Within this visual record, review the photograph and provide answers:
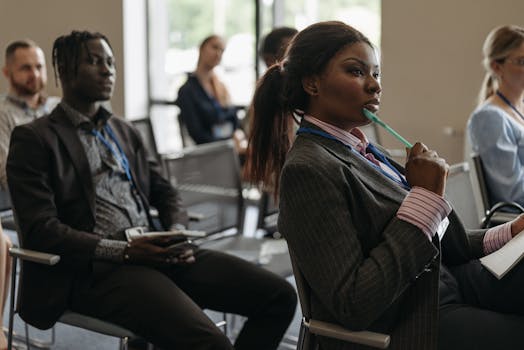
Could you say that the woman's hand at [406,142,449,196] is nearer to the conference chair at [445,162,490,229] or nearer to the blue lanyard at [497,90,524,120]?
the conference chair at [445,162,490,229]

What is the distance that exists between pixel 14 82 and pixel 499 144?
8.50 feet

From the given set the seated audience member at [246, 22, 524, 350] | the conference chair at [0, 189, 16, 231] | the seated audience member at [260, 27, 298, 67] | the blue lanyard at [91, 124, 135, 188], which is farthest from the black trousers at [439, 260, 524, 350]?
the conference chair at [0, 189, 16, 231]

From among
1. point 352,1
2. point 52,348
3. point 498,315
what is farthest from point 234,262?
point 352,1

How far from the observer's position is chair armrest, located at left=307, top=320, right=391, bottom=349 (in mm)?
1411

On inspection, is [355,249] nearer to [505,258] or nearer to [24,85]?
[505,258]

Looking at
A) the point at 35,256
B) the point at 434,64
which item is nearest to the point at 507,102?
the point at 35,256

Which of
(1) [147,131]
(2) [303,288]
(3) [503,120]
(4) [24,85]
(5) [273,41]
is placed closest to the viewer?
(2) [303,288]

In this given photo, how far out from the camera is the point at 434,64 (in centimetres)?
492

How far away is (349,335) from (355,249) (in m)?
0.18

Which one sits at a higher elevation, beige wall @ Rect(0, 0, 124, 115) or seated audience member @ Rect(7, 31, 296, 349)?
beige wall @ Rect(0, 0, 124, 115)

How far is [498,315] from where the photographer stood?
161cm

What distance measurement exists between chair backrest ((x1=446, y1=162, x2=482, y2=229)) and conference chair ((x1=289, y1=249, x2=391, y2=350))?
855 mm

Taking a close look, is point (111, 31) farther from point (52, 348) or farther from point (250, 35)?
point (52, 348)

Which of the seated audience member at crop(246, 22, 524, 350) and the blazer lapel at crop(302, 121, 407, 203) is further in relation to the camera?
the blazer lapel at crop(302, 121, 407, 203)
